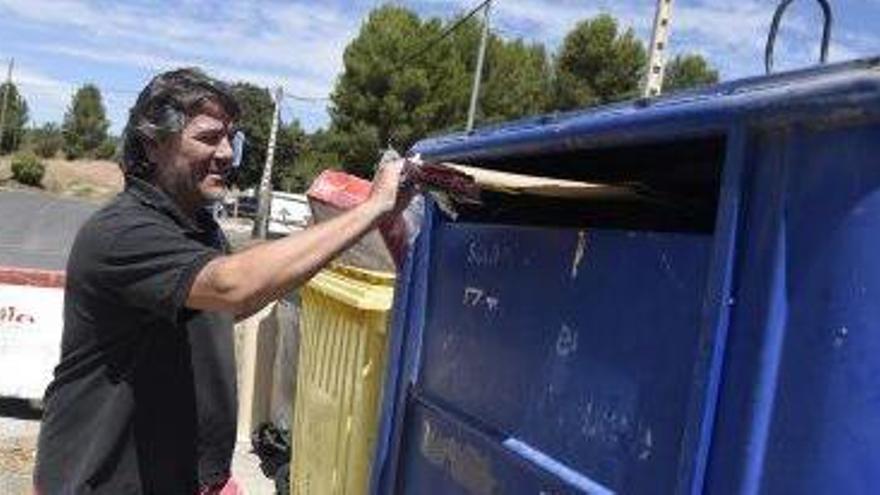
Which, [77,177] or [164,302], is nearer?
[164,302]

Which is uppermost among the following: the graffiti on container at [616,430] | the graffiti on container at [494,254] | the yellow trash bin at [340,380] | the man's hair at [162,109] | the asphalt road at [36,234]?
the man's hair at [162,109]

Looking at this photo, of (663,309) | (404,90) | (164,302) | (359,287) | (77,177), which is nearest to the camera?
(663,309)

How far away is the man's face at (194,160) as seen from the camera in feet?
10.9

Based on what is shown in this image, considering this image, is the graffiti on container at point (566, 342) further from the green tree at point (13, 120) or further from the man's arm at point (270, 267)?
the green tree at point (13, 120)


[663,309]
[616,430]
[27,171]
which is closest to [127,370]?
[616,430]

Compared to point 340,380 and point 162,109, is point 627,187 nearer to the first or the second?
point 162,109

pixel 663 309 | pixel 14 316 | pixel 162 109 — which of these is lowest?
pixel 14 316

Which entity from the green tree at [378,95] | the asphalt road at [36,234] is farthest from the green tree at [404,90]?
the asphalt road at [36,234]

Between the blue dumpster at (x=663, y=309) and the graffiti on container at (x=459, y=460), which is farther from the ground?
the blue dumpster at (x=663, y=309)

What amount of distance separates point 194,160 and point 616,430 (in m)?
1.31

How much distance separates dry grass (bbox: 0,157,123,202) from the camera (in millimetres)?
80062

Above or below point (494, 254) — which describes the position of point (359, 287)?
below

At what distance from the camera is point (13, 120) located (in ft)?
333

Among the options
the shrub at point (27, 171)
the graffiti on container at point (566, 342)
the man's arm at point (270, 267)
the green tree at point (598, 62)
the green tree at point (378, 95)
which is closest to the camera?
the graffiti on container at point (566, 342)
